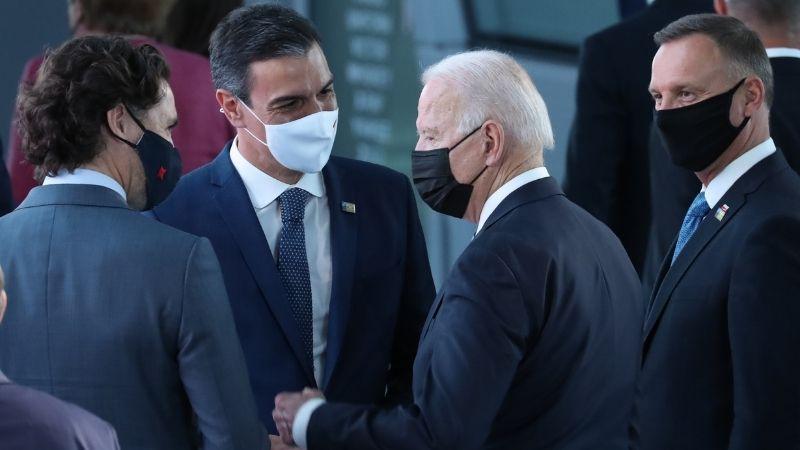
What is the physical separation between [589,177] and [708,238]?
1576mm

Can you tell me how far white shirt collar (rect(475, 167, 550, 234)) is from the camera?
2564 mm

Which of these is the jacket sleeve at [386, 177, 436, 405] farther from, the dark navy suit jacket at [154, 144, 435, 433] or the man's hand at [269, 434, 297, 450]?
the man's hand at [269, 434, 297, 450]

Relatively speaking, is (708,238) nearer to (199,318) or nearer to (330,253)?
(330,253)

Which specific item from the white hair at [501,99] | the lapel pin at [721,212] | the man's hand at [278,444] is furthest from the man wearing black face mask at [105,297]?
the lapel pin at [721,212]

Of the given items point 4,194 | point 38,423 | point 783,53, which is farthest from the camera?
point 4,194

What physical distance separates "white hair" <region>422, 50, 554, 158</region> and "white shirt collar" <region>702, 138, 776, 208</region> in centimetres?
42

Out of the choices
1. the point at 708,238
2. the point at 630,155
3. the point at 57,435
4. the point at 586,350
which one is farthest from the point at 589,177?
the point at 57,435

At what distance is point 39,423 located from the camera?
1.89m

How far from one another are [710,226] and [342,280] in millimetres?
760

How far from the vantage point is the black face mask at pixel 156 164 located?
269 cm

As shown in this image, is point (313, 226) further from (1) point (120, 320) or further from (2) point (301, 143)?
(1) point (120, 320)

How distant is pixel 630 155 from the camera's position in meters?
4.34

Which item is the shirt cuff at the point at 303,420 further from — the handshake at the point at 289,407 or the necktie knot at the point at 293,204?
the necktie knot at the point at 293,204

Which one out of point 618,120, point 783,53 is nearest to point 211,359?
point 783,53
